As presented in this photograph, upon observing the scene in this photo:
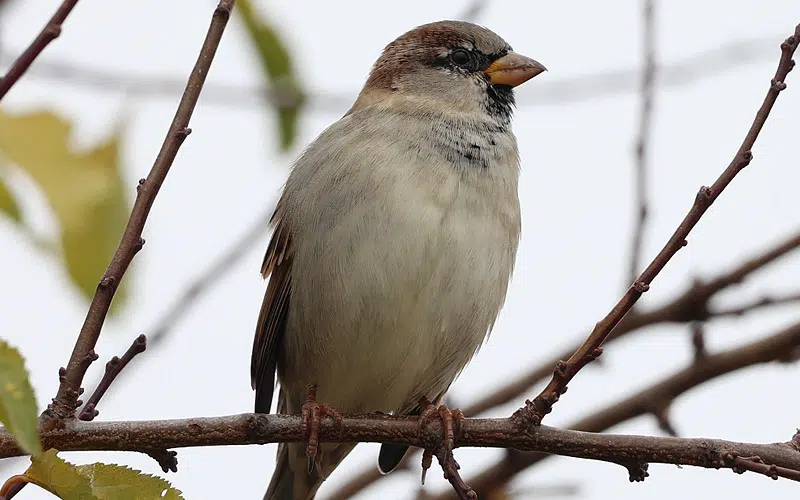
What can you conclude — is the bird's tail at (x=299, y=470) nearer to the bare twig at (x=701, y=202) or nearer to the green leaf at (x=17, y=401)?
the bare twig at (x=701, y=202)

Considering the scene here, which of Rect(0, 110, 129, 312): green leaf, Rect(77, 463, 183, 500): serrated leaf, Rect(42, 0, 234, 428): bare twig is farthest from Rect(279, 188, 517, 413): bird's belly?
Rect(0, 110, 129, 312): green leaf

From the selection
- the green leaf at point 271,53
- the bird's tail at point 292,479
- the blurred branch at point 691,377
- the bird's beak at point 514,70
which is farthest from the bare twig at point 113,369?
the bird's beak at point 514,70

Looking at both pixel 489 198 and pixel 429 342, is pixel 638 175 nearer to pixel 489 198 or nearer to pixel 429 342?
pixel 489 198

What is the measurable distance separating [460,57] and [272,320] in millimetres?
1522

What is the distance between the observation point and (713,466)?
2641 millimetres

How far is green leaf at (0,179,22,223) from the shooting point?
1392mm

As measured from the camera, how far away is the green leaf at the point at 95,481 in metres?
1.89

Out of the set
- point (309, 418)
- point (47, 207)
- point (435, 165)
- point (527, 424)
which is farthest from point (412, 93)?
point (47, 207)

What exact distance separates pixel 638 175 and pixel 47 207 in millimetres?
2716

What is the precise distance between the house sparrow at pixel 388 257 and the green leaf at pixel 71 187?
189 centimetres

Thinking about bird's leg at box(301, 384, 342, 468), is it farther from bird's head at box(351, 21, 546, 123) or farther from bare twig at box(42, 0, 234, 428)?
bird's head at box(351, 21, 546, 123)

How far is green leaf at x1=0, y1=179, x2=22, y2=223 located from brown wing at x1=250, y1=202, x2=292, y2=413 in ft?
8.36

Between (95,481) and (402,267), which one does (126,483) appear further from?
(402,267)

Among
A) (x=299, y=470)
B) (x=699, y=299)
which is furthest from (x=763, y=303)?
(x=299, y=470)
